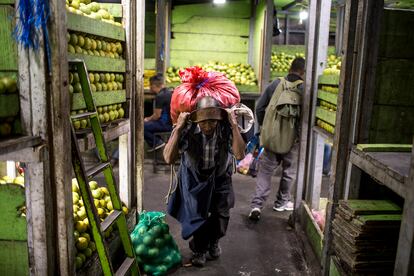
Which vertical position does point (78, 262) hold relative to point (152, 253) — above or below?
above

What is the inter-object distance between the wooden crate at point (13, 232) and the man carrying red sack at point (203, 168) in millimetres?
1412

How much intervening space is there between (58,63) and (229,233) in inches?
135

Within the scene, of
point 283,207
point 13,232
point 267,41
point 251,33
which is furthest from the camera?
point 251,33

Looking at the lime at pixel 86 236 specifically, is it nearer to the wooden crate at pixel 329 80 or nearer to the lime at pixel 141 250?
the lime at pixel 141 250

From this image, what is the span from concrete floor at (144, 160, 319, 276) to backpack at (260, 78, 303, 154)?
3.44 ft

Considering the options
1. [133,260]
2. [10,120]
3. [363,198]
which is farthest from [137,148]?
[363,198]

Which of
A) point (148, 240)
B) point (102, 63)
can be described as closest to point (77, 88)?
point (102, 63)

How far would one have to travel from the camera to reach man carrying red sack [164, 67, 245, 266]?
142 inches

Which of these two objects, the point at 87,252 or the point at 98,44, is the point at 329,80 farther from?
the point at 87,252

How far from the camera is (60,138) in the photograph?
2.44 metres

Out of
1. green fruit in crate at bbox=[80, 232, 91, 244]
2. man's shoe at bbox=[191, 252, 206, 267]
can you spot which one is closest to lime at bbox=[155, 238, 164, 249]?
man's shoe at bbox=[191, 252, 206, 267]

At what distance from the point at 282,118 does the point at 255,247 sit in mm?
1739

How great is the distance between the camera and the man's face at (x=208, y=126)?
11.9 feet

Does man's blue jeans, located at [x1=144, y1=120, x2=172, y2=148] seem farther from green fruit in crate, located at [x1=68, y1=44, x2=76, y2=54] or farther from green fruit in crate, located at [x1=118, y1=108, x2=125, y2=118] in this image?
green fruit in crate, located at [x1=68, y1=44, x2=76, y2=54]
